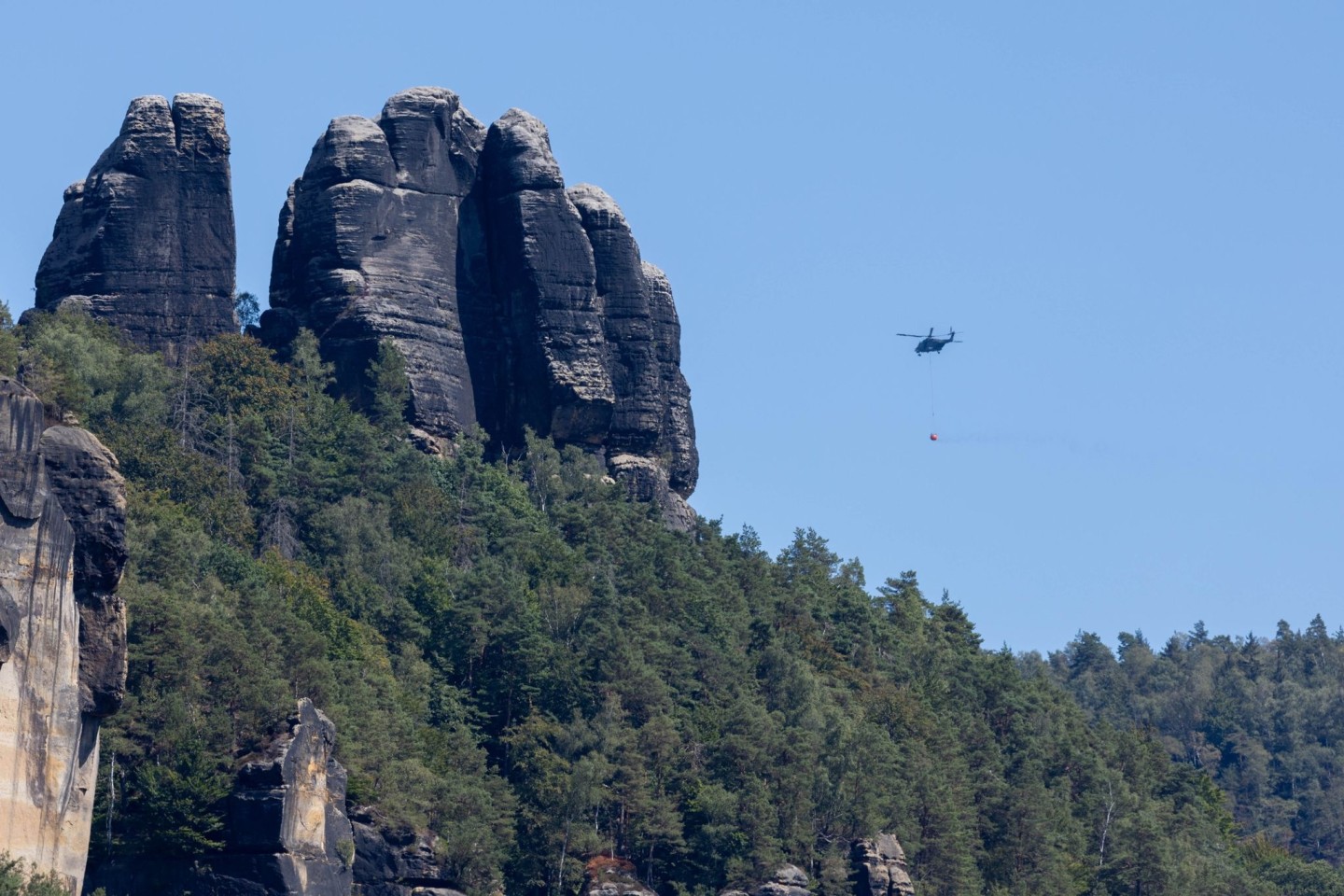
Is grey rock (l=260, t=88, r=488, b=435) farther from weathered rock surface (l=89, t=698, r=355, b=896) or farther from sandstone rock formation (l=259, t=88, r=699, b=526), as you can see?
weathered rock surface (l=89, t=698, r=355, b=896)

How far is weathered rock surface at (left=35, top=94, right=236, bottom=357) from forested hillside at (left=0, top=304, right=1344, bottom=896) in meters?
2.33

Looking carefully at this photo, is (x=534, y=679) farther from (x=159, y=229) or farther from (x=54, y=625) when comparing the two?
(x=54, y=625)

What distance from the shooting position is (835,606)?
99.6m

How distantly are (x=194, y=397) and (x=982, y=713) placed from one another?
29732 millimetres

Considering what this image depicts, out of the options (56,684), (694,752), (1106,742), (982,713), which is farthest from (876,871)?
(56,684)

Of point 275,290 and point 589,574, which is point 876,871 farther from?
point 275,290

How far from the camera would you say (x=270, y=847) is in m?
59.5

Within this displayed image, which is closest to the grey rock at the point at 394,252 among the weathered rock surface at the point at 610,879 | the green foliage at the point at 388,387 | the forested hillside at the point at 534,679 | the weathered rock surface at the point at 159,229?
the green foliage at the point at 388,387

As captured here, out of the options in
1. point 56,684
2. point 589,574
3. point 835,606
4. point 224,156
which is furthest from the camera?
point 835,606

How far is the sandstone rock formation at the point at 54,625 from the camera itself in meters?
47.2

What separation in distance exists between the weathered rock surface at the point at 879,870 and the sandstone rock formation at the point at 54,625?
3228 centimetres

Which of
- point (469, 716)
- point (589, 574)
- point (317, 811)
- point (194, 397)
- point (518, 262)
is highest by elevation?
point (518, 262)

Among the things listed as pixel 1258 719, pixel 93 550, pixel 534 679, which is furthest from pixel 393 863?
pixel 1258 719

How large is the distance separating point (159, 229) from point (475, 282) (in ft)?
38.9
